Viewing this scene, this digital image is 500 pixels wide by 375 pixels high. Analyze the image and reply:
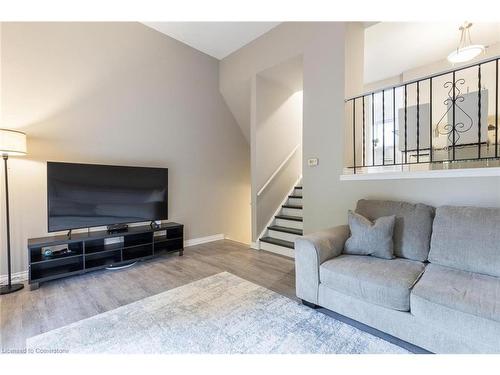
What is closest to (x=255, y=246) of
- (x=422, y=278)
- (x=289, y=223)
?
(x=289, y=223)

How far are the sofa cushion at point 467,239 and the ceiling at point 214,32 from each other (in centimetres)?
337

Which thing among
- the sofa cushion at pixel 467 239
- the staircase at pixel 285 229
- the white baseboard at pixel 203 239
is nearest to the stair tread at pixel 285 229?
the staircase at pixel 285 229

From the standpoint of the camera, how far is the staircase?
11.8 feet

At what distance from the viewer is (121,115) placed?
3379mm

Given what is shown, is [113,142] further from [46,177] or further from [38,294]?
[38,294]

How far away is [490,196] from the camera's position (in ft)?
6.37

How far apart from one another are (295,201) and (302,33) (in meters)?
2.61

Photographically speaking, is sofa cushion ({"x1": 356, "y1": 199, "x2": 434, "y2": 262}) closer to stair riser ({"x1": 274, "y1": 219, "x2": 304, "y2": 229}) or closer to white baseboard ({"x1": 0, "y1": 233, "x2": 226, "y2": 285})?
stair riser ({"x1": 274, "y1": 219, "x2": 304, "y2": 229})

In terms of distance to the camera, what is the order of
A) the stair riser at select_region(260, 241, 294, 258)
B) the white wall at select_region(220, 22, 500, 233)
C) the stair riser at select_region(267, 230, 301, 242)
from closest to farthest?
the white wall at select_region(220, 22, 500, 233) < the stair riser at select_region(260, 241, 294, 258) < the stair riser at select_region(267, 230, 301, 242)

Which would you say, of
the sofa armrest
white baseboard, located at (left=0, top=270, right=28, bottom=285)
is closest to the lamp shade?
white baseboard, located at (left=0, top=270, right=28, bottom=285)

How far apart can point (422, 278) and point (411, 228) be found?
57 cm

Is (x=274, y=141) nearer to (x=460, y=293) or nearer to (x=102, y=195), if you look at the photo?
(x=102, y=195)

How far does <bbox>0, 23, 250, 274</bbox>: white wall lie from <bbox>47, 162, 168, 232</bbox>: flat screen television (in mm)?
292

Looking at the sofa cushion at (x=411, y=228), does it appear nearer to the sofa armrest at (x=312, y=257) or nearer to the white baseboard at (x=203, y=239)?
the sofa armrest at (x=312, y=257)
